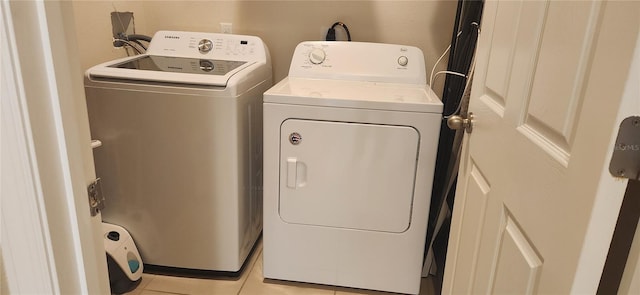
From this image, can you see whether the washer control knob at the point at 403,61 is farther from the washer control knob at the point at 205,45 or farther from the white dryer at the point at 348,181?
the washer control knob at the point at 205,45

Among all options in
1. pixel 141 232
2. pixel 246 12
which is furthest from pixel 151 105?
pixel 246 12

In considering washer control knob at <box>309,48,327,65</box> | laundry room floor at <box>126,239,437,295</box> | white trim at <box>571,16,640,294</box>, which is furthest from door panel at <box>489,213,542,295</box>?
washer control knob at <box>309,48,327,65</box>

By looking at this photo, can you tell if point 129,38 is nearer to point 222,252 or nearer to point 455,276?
point 222,252

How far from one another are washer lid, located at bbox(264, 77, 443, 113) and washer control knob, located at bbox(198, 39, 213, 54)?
1.66ft

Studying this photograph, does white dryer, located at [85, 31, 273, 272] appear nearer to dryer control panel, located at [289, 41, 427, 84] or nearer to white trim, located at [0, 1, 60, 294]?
dryer control panel, located at [289, 41, 427, 84]

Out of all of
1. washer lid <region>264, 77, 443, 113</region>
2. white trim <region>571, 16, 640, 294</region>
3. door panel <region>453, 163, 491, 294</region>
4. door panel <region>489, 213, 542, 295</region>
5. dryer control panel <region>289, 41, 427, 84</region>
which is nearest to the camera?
white trim <region>571, 16, 640, 294</region>

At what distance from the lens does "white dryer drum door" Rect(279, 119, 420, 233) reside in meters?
1.59

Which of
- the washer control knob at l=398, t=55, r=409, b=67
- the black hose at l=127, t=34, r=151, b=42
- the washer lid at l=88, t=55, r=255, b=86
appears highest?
the black hose at l=127, t=34, r=151, b=42

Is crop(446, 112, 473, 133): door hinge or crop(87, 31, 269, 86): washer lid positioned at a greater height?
crop(87, 31, 269, 86): washer lid

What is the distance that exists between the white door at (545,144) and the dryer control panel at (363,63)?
878mm

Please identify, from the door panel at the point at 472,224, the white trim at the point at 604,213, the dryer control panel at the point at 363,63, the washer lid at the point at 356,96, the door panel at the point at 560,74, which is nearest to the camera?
the white trim at the point at 604,213

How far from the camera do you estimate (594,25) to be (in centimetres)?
54

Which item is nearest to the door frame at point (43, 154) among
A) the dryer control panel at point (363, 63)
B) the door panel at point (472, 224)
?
the door panel at point (472, 224)

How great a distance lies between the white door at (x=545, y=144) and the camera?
19.8 inches
